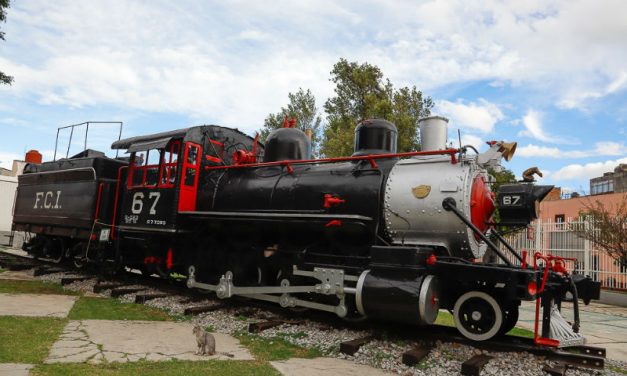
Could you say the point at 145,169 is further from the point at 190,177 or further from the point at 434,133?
the point at 434,133

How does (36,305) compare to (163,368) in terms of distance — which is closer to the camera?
(163,368)

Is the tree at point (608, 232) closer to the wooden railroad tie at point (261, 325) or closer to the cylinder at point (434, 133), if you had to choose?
the cylinder at point (434, 133)

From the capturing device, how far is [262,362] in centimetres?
494

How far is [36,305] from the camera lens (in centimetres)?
730

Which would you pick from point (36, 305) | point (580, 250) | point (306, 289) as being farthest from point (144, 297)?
point (580, 250)

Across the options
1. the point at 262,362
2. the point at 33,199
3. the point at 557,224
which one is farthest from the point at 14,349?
the point at 557,224

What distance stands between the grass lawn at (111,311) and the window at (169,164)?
85.9 inches

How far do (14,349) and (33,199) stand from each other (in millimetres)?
9739

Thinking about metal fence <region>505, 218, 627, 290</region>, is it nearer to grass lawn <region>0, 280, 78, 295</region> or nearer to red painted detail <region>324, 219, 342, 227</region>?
red painted detail <region>324, 219, 342, 227</region>

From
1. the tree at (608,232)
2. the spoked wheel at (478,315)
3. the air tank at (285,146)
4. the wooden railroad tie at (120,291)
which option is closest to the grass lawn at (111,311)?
the wooden railroad tie at (120,291)

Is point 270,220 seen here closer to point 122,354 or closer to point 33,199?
point 122,354

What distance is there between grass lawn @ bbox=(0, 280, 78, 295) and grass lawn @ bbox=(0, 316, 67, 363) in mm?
2617

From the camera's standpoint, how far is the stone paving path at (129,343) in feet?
15.9

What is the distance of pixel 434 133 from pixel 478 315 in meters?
2.67
